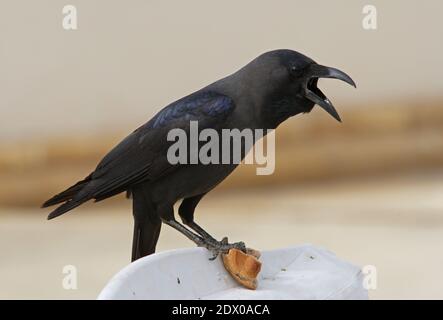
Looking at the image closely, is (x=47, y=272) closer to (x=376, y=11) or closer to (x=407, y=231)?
(x=407, y=231)

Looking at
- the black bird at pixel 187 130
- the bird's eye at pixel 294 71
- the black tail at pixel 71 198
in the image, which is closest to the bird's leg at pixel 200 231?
the black bird at pixel 187 130

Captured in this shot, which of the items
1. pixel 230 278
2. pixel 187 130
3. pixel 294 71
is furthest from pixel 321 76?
pixel 230 278

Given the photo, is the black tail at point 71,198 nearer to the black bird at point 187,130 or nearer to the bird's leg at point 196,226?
the black bird at point 187,130

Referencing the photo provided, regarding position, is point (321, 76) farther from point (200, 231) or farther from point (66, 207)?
point (66, 207)

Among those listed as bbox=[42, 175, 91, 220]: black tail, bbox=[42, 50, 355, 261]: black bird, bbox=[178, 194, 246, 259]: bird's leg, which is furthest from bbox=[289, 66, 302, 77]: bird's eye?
bbox=[42, 175, 91, 220]: black tail

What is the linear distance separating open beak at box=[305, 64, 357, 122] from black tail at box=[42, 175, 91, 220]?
0.37 meters

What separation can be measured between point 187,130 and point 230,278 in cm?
27

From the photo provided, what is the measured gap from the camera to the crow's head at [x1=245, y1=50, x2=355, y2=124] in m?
1.49

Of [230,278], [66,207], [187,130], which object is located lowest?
[230,278]

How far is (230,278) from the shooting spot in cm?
134

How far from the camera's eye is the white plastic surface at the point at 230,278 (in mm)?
1157

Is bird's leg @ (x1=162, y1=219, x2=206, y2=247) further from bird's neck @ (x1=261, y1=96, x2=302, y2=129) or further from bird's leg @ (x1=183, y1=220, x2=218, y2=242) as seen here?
bird's neck @ (x1=261, y1=96, x2=302, y2=129)
